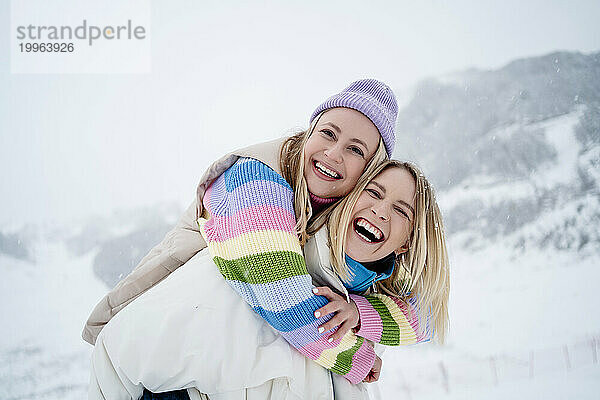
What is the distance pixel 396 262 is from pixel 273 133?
56.4 inches

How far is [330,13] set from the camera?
241 cm

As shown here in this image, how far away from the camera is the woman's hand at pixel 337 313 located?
96cm

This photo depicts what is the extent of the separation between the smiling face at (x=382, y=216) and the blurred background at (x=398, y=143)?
1266mm

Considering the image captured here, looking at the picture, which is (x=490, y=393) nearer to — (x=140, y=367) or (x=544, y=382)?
(x=544, y=382)

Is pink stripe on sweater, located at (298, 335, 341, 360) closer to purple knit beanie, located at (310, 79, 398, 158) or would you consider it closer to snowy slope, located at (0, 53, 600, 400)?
purple knit beanie, located at (310, 79, 398, 158)

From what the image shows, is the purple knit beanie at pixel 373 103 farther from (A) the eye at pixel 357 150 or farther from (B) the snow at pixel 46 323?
(B) the snow at pixel 46 323

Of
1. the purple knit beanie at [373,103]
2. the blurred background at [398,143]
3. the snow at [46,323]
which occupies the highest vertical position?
the purple knit beanie at [373,103]

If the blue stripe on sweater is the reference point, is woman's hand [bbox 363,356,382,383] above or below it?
below

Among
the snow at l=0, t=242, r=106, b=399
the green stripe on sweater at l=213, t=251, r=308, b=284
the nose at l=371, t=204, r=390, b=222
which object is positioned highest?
the nose at l=371, t=204, r=390, b=222

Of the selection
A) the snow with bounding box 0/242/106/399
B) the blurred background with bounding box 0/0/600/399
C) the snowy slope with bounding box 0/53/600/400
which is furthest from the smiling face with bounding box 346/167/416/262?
the snow with bounding box 0/242/106/399

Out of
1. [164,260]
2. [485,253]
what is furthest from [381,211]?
[485,253]

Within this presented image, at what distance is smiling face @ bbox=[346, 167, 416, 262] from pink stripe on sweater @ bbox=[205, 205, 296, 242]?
0.12 m

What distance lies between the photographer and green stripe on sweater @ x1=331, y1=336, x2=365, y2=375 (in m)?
1.02
